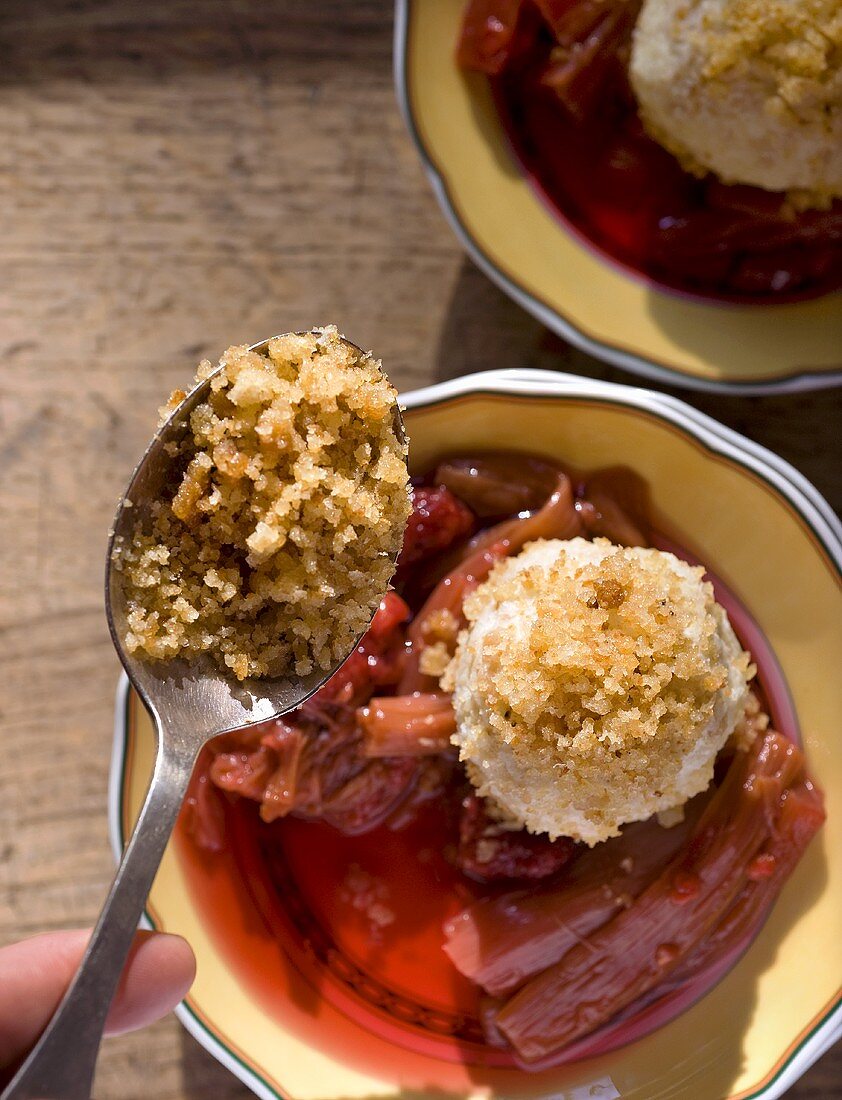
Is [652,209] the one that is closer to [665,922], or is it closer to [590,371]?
[590,371]

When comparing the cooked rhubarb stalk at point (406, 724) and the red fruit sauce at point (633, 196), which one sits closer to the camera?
the cooked rhubarb stalk at point (406, 724)

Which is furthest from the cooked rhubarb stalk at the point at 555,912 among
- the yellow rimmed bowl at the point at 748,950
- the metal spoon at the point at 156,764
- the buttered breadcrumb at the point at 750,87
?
the buttered breadcrumb at the point at 750,87

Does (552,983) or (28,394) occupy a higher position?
(28,394)

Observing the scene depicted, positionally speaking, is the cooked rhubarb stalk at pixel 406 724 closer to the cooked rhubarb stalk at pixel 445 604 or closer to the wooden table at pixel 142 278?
the cooked rhubarb stalk at pixel 445 604

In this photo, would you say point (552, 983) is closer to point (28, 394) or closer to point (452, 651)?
point (452, 651)

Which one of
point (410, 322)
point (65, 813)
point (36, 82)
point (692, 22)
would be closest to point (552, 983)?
point (65, 813)

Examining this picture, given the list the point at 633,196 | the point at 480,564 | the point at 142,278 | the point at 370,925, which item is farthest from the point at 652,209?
the point at 370,925
